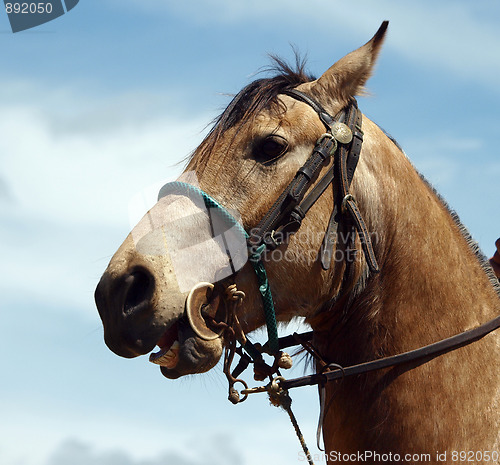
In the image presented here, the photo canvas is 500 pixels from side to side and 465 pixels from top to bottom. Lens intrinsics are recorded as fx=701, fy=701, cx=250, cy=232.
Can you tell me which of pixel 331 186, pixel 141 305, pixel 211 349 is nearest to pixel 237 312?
pixel 211 349

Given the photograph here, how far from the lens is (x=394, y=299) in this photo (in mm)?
4102

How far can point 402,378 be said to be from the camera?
155 inches

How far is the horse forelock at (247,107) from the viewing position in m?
4.21

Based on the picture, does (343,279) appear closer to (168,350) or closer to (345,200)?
(345,200)

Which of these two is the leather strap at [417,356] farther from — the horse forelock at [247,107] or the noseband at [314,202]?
the horse forelock at [247,107]

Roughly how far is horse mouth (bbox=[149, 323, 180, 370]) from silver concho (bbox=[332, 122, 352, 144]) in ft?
4.82

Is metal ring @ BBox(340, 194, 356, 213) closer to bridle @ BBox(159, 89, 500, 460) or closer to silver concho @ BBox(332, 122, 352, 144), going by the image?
bridle @ BBox(159, 89, 500, 460)

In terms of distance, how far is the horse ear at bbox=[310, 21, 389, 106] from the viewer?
437 centimetres

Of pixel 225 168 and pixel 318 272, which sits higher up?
pixel 225 168

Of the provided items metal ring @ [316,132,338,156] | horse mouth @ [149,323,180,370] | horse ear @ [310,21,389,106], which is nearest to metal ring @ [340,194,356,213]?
metal ring @ [316,132,338,156]

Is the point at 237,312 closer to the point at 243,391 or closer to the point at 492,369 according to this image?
the point at 243,391

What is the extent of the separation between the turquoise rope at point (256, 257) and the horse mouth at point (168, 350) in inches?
21.2

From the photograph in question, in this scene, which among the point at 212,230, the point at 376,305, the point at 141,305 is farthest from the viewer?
the point at 376,305

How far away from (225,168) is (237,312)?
834 millimetres
